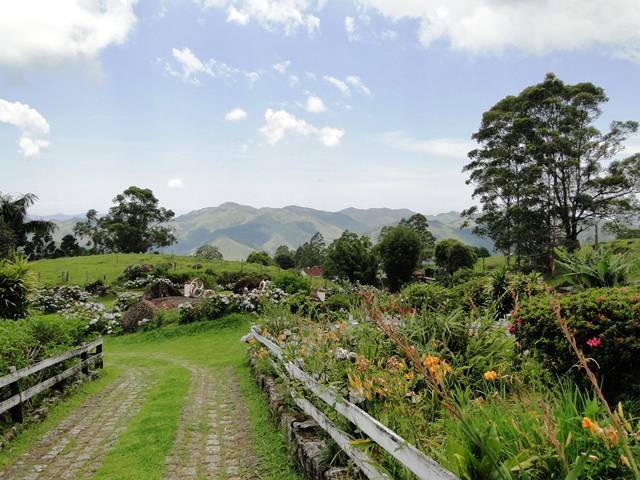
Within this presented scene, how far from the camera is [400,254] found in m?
46.6

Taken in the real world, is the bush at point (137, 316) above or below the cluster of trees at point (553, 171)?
below

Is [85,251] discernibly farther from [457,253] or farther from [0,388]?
[0,388]

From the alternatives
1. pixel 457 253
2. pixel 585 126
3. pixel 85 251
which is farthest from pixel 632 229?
pixel 85 251

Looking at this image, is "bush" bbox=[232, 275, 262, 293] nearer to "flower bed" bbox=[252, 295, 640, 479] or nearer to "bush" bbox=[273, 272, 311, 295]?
"bush" bbox=[273, 272, 311, 295]

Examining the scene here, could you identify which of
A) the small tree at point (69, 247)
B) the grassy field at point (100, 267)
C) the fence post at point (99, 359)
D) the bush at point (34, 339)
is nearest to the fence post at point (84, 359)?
the bush at point (34, 339)

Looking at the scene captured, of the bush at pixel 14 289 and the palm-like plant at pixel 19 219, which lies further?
the palm-like plant at pixel 19 219

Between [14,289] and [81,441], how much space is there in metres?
6.73

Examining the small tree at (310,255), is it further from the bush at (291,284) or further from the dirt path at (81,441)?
the dirt path at (81,441)

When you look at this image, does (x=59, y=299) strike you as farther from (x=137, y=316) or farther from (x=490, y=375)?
(x=490, y=375)

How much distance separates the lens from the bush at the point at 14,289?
11.0 meters

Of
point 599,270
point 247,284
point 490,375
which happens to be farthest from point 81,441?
point 247,284

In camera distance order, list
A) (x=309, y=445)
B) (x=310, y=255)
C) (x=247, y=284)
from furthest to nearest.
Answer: (x=310, y=255) → (x=247, y=284) → (x=309, y=445)

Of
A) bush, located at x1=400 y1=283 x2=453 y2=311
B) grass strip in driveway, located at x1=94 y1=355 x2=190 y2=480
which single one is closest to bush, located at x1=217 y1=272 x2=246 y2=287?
bush, located at x1=400 y1=283 x2=453 y2=311

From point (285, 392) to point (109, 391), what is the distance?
452 cm
